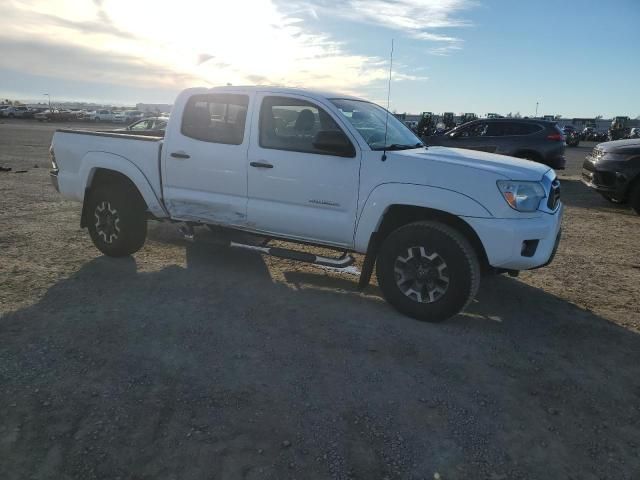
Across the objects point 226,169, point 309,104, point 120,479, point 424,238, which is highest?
point 309,104

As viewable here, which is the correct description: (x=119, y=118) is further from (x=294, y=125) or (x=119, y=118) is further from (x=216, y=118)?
(x=294, y=125)

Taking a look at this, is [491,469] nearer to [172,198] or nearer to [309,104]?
[309,104]

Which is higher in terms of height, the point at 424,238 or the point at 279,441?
the point at 424,238

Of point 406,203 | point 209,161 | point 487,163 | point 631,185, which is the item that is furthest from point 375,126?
point 631,185

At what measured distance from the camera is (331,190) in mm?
4586

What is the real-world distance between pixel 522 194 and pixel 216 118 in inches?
122

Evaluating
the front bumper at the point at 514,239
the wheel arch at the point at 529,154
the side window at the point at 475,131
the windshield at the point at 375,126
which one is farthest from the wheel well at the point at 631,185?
the front bumper at the point at 514,239

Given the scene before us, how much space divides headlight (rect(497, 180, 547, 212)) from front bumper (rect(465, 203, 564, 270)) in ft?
0.36

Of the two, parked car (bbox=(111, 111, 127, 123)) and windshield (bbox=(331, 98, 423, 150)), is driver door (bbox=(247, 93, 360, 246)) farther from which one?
parked car (bbox=(111, 111, 127, 123))

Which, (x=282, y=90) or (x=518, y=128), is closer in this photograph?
(x=282, y=90)

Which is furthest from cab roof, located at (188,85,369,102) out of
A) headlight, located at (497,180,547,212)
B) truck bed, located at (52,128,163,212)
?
headlight, located at (497,180,547,212)

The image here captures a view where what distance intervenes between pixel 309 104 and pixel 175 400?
2.98 metres

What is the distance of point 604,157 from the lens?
994cm

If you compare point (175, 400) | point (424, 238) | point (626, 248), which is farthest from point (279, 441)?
point (626, 248)
